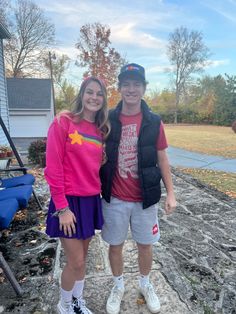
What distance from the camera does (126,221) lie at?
230 cm

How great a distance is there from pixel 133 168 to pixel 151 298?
103 cm

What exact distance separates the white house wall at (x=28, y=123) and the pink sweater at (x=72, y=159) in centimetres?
2012

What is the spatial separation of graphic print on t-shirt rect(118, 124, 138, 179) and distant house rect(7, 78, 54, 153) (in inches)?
759

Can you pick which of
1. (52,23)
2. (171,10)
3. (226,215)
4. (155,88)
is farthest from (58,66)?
(226,215)

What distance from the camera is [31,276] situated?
2.87m

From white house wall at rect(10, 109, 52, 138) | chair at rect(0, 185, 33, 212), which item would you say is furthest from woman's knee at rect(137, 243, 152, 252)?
white house wall at rect(10, 109, 52, 138)

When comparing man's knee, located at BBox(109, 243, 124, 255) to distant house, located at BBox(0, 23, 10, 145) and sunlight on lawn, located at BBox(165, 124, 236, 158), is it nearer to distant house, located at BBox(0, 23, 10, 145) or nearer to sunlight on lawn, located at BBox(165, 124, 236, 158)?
distant house, located at BBox(0, 23, 10, 145)

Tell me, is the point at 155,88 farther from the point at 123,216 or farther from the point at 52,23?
the point at 123,216

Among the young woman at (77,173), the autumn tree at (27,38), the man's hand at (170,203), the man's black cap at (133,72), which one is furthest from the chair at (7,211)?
the autumn tree at (27,38)

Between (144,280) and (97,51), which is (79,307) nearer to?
(144,280)

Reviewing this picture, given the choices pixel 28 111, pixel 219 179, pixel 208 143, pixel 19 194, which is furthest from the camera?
pixel 28 111

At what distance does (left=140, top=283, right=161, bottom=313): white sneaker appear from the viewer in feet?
7.75

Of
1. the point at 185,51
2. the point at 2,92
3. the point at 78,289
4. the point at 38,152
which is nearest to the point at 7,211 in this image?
the point at 78,289

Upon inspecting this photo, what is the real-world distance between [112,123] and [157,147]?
0.37m
